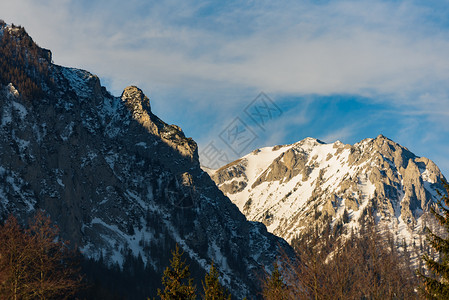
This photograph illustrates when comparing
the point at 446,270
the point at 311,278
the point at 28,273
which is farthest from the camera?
the point at 28,273

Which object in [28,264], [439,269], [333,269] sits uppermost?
[333,269]

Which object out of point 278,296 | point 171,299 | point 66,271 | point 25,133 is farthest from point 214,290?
point 25,133

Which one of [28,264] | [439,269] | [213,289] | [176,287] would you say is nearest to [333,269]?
[439,269]

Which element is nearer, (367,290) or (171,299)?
(367,290)

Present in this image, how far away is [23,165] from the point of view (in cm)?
18925

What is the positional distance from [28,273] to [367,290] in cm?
2484

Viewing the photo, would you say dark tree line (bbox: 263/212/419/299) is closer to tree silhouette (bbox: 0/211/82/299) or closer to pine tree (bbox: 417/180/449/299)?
pine tree (bbox: 417/180/449/299)

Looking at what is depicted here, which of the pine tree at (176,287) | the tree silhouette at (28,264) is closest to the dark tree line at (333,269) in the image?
the pine tree at (176,287)

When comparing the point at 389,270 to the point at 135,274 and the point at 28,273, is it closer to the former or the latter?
the point at 28,273

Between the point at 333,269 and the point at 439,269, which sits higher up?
the point at 333,269

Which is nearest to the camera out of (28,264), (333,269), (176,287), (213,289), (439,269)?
(439,269)

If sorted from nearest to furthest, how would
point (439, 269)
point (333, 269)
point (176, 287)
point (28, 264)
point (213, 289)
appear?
point (439, 269) → point (333, 269) → point (28, 264) → point (176, 287) → point (213, 289)

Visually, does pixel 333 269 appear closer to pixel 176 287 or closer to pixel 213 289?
pixel 213 289

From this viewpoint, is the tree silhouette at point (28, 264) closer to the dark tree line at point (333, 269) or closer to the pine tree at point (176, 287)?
the pine tree at point (176, 287)
